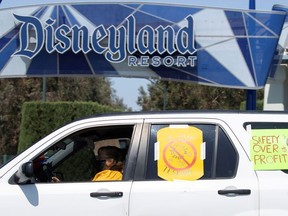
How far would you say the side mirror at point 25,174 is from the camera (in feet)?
14.6

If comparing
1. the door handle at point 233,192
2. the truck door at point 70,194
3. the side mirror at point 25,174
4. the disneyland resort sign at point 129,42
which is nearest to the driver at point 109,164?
the truck door at point 70,194

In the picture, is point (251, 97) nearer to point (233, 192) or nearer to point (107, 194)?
point (233, 192)

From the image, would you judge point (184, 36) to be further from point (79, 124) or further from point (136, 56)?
point (79, 124)

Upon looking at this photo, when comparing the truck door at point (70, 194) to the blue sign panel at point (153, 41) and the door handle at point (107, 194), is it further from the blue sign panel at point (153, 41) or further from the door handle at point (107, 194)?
the blue sign panel at point (153, 41)

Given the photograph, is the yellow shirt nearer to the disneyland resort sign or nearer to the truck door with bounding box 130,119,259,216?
the truck door with bounding box 130,119,259,216

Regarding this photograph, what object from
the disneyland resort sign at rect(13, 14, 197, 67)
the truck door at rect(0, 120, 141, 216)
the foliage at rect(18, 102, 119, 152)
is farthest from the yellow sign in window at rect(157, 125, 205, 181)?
the foliage at rect(18, 102, 119, 152)

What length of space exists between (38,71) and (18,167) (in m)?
9.84

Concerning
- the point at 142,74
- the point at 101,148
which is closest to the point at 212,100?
the point at 142,74

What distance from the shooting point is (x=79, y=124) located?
15.6 ft

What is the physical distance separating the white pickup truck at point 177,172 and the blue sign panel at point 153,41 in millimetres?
8931

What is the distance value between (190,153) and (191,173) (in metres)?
0.17

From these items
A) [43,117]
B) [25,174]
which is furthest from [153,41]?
[25,174]

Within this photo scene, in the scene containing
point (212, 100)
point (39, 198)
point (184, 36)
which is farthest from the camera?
point (212, 100)

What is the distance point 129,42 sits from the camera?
1360cm
